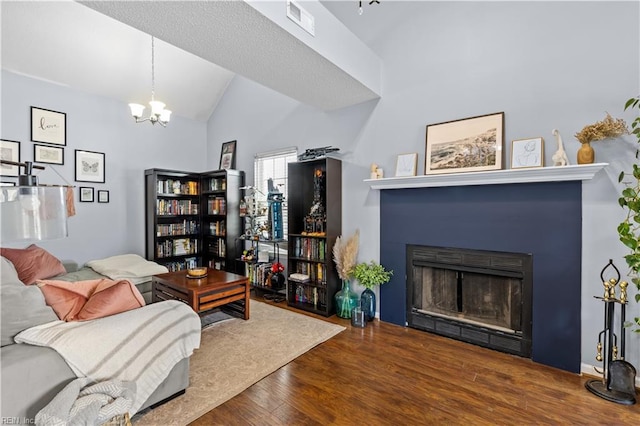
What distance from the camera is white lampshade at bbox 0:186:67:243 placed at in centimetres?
94

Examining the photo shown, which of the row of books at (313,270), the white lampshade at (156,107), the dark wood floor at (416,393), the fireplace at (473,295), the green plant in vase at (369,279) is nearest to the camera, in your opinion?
the dark wood floor at (416,393)

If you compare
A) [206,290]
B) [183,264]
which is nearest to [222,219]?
[183,264]

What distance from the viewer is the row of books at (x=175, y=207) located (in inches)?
189

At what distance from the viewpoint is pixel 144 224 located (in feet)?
16.1

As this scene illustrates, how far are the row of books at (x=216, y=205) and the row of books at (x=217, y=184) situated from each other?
18 centimetres

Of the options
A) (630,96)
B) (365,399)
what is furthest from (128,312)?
(630,96)

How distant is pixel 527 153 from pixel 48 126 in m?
5.82

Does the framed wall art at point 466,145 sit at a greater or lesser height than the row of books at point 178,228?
greater

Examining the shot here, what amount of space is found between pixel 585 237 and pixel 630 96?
1.12 meters

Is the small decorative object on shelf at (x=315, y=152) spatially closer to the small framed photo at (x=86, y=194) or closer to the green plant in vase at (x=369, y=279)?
the green plant in vase at (x=369, y=279)

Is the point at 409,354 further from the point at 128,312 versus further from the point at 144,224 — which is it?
the point at 144,224

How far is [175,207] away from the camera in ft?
16.4

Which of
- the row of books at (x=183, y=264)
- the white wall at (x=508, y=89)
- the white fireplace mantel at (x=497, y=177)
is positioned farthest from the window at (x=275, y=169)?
the row of books at (x=183, y=264)

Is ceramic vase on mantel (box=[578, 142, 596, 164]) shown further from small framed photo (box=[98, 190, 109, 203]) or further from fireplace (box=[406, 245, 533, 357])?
small framed photo (box=[98, 190, 109, 203])
